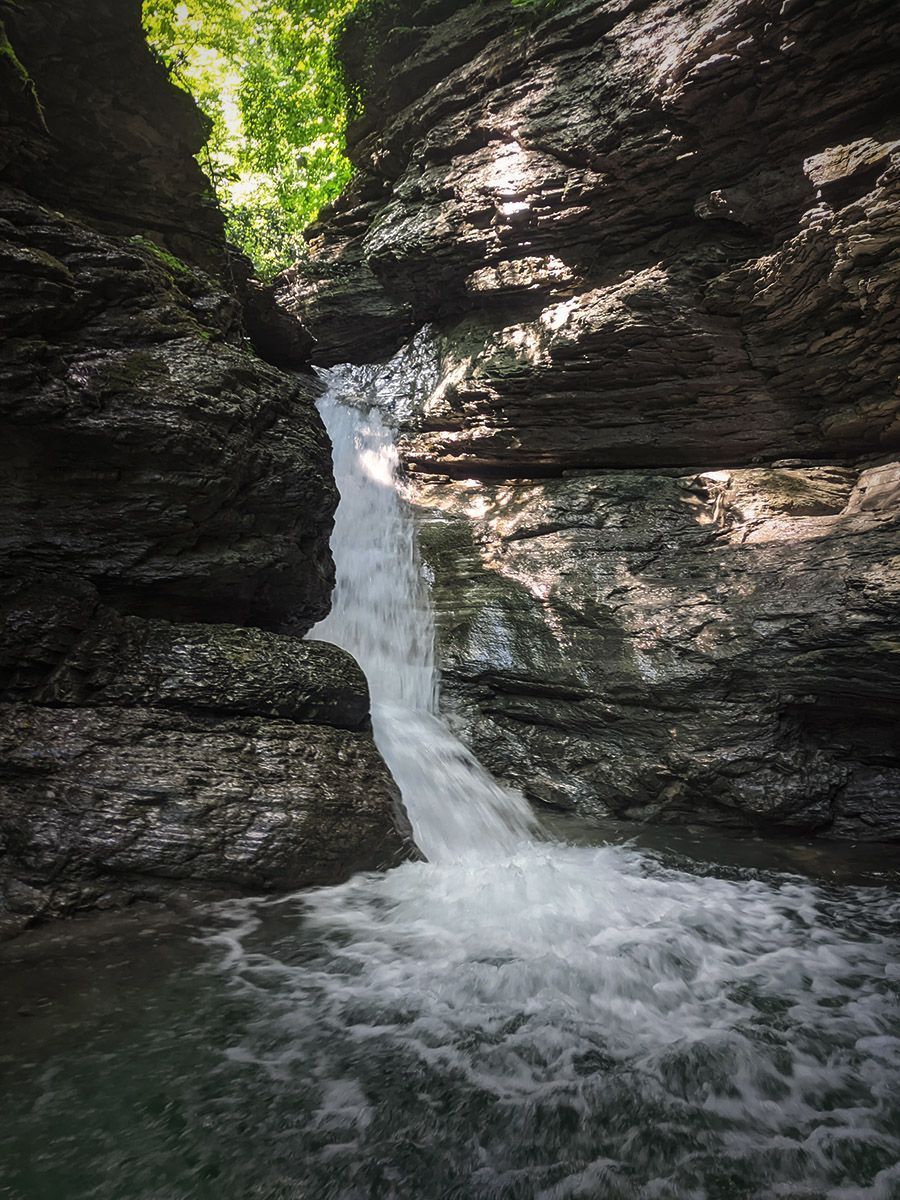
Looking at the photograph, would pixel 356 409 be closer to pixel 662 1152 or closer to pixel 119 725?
pixel 119 725

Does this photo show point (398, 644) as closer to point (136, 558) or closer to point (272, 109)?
point (136, 558)

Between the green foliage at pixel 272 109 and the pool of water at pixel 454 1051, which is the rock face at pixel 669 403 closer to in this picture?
the pool of water at pixel 454 1051

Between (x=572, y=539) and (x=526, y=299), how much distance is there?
5088mm

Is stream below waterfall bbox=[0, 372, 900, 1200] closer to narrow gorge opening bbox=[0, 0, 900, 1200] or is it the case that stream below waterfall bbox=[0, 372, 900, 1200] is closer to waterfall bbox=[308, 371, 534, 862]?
narrow gorge opening bbox=[0, 0, 900, 1200]

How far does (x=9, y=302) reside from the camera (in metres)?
5.75

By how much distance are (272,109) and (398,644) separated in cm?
1719

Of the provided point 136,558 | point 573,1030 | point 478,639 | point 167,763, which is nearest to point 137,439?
point 136,558

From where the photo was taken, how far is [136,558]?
6.31 m

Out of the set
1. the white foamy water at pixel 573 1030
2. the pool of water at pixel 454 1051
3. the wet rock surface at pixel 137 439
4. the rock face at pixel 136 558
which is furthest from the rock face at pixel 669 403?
the wet rock surface at pixel 137 439

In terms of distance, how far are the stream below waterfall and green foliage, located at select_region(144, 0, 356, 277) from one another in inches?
584

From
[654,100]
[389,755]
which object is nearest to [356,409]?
[654,100]

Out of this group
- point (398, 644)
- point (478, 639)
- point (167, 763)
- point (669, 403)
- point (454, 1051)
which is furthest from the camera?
point (669, 403)

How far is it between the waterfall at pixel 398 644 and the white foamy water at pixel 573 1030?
37 cm

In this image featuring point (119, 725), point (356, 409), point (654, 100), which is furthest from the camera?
point (356, 409)
